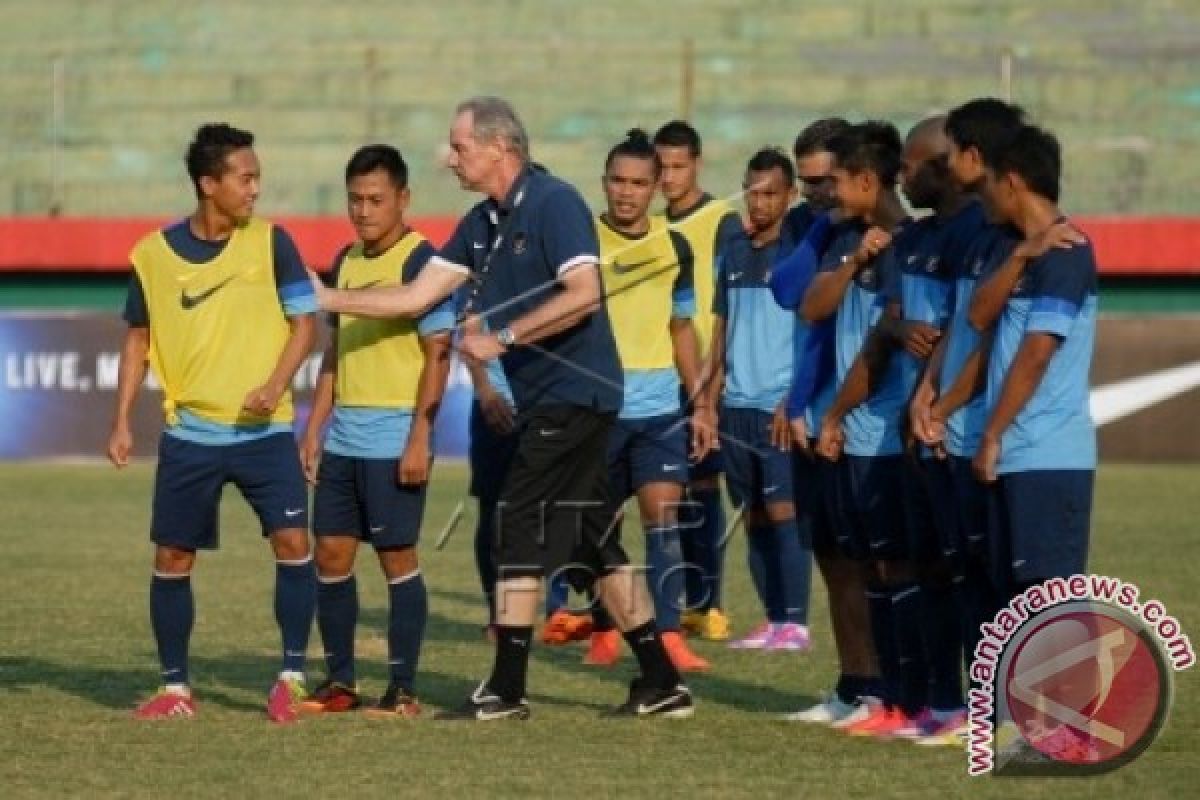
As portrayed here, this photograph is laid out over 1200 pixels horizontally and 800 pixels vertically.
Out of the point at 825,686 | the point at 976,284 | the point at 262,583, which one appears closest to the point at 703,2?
the point at 262,583

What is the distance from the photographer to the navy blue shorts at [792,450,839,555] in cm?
952

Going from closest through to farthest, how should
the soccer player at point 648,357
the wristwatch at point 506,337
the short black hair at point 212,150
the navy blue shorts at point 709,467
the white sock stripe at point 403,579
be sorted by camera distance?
the wristwatch at point 506,337, the short black hair at point 212,150, the white sock stripe at point 403,579, the soccer player at point 648,357, the navy blue shorts at point 709,467

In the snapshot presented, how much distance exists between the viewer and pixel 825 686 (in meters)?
10.7

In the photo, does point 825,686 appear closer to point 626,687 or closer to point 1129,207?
point 626,687

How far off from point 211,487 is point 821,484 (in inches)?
88.7

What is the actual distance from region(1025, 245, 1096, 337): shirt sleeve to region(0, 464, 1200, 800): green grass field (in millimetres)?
1429

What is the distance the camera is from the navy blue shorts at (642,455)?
38.1 ft

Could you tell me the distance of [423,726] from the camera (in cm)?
935

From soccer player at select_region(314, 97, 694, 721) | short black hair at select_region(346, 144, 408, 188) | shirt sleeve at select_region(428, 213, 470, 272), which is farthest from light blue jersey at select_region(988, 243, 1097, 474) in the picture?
short black hair at select_region(346, 144, 408, 188)

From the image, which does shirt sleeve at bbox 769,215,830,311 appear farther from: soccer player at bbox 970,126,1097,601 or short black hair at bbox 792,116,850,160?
soccer player at bbox 970,126,1097,601

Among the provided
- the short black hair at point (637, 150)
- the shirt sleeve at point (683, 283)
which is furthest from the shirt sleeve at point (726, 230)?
the short black hair at point (637, 150)

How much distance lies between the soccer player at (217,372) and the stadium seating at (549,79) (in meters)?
15.7

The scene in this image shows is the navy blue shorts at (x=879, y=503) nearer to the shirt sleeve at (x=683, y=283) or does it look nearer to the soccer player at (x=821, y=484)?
the soccer player at (x=821, y=484)

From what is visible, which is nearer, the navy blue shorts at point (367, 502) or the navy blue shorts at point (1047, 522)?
the navy blue shorts at point (1047, 522)
